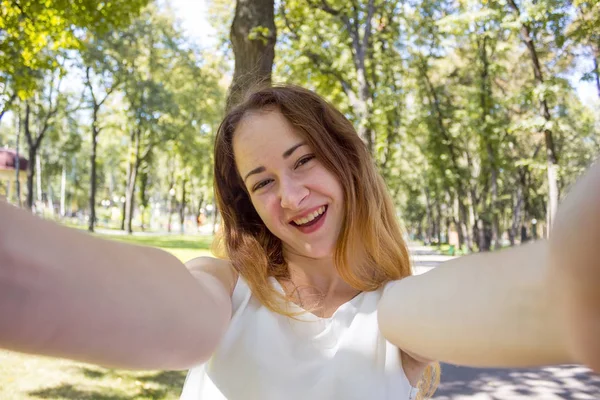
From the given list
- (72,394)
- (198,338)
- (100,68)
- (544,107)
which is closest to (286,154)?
(198,338)

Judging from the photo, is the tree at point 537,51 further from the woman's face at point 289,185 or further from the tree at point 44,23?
the woman's face at point 289,185

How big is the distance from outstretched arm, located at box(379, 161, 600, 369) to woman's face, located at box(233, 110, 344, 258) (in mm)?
459

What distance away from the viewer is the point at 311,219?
→ 4.75 feet

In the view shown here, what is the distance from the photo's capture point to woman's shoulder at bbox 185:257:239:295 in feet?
4.12

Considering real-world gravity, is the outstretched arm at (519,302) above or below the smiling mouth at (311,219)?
below

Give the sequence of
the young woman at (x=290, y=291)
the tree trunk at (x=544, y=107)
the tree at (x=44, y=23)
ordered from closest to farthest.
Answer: the young woman at (x=290, y=291) < the tree at (x=44, y=23) < the tree trunk at (x=544, y=107)

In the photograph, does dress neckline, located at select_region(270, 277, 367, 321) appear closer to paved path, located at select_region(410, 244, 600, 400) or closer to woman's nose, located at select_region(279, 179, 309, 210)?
woman's nose, located at select_region(279, 179, 309, 210)

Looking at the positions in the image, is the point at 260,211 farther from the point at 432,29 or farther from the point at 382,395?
the point at 432,29

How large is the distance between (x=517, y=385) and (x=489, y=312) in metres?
5.28

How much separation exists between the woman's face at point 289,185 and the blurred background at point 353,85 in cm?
61

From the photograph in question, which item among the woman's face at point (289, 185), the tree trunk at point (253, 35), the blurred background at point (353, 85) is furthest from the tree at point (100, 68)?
the woman's face at point (289, 185)

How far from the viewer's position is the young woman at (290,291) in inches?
23.3

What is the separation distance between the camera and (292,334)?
133 cm

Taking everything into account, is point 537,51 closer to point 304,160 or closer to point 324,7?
point 324,7
